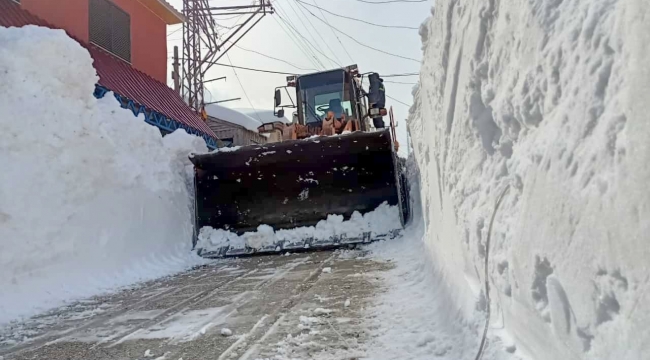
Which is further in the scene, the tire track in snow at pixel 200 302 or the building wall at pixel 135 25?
the building wall at pixel 135 25

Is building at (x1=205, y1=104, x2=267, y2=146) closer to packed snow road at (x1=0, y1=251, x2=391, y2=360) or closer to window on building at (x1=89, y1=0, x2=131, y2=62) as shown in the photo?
window on building at (x1=89, y1=0, x2=131, y2=62)

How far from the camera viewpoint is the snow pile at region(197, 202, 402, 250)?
24.1ft

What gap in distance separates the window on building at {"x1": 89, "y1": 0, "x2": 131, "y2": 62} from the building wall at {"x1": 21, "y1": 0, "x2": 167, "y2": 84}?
196mm

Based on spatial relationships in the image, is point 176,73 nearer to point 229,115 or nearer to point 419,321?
point 229,115

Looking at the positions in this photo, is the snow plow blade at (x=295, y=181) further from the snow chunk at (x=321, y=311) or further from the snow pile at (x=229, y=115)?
the snow pile at (x=229, y=115)

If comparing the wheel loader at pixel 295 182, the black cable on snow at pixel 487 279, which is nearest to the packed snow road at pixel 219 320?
the black cable on snow at pixel 487 279

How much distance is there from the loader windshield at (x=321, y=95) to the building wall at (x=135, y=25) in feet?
17.6

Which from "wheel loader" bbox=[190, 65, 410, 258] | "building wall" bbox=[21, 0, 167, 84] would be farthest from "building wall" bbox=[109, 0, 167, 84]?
"wheel loader" bbox=[190, 65, 410, 258]

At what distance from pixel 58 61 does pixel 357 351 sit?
5.91 meters

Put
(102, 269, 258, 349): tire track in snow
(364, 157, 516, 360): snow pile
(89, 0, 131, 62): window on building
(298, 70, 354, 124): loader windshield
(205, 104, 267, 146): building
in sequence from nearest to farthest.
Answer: (364, 157, 516, 360): snow pile < (102, 269, 258, 349): tire track in snow < (298, 70, 354, 124): loader windshield < (89, 0, 131, 62): window on building < (205, 104, 267, 146): building

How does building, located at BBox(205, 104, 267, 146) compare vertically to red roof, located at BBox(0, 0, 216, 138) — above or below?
above

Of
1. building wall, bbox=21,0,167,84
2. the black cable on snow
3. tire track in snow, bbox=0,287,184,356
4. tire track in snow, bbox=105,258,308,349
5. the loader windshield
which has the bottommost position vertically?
tire track in snow, bbox=0,287,184,356

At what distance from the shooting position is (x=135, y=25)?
13.2m

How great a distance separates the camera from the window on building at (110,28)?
11.5 meters
